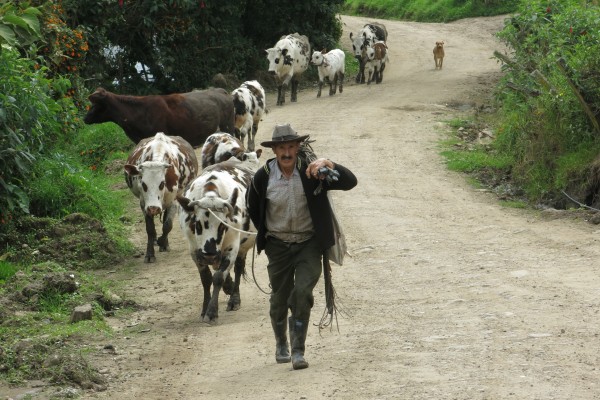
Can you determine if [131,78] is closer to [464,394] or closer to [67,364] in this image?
[67,364]

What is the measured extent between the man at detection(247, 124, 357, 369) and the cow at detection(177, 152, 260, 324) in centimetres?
161

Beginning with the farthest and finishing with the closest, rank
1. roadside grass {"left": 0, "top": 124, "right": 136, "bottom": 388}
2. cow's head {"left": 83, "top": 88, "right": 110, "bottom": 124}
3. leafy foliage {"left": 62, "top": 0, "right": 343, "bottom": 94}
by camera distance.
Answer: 1. leafy foliage {"left": 62, "top": 0, "right": 343, "bottom": 94}
2. cow's head {"left": 83, "top": 88, "right": 110, "bottom": 124}
3. roadside grass {"left": 0, "top": 124, "right": 136, "bottom": 388}

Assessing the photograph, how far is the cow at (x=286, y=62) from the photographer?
28828 mm

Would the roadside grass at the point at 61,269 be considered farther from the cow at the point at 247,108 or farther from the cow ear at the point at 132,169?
the cow at the point at 247,108

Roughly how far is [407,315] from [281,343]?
1.77 metres

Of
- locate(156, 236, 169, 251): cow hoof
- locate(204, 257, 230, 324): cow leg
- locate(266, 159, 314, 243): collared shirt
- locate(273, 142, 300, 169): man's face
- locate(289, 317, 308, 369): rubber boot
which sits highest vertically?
locate(273, 142, 300, 169): man's face

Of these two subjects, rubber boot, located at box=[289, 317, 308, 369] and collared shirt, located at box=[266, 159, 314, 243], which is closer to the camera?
rubber boot, located at box=[289, 317, 308, 369]

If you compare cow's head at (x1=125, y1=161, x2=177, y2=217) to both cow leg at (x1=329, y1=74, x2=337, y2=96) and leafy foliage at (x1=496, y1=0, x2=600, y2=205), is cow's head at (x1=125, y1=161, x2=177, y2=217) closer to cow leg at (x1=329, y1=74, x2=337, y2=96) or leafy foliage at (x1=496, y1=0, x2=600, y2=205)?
leafy foliage at (x1=496, y1=0, x2=600, y2=205)

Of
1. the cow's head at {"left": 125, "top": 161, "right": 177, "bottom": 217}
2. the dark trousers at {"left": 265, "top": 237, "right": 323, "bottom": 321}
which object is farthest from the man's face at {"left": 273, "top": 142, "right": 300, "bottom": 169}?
the cow's head at {"left": 125, "top": 161, "right": 177, "bottom": 217}

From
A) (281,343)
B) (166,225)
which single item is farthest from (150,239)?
(281,343)

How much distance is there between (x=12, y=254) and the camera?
14148 mm

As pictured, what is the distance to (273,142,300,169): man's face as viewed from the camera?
902 cm

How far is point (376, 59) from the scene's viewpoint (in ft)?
106

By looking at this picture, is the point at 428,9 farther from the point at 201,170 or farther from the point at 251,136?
the point at 201,170
